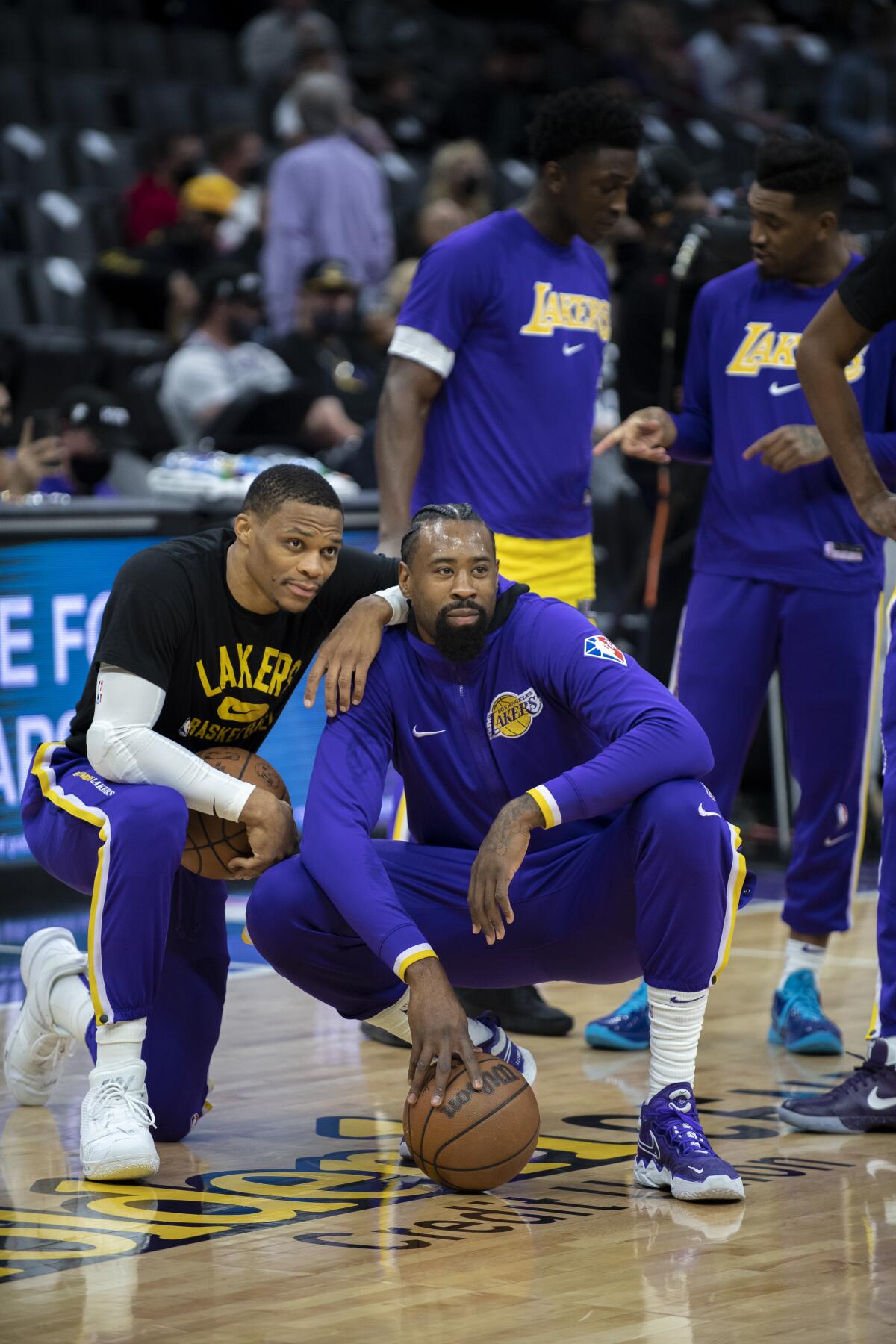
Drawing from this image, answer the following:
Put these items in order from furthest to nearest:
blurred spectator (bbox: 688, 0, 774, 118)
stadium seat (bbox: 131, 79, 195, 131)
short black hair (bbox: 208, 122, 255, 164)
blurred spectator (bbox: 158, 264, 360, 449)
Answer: blurred spectator (bbox: 688, 0, 774, 118) → stadium seat (bbox: 131, 79, 195, 131) → short black hair (bbox: 208, 122, 255, 164) → blurred spectator (bbox: 158, 264, 360, 449)

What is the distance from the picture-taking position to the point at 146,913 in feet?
13.2

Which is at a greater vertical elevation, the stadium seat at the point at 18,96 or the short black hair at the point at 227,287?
the stadium seat at the point at 18,96

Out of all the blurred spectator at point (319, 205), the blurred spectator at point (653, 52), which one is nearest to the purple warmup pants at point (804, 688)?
the blurred spectator at point (319, 205)

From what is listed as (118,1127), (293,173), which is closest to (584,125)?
(118,1127)

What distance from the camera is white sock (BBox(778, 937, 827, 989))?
5.37m

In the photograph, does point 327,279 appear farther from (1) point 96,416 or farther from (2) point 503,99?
(2) point 503,99

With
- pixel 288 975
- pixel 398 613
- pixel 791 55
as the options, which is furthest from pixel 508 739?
pixel 791 55

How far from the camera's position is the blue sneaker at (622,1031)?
17.3ft

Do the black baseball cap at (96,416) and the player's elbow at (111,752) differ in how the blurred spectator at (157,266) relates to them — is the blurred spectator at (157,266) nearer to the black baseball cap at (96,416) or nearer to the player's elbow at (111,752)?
the black baseball cap at (96,416)

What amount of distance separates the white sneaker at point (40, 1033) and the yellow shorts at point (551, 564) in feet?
4.93

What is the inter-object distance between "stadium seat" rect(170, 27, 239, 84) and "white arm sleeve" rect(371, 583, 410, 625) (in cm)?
1065

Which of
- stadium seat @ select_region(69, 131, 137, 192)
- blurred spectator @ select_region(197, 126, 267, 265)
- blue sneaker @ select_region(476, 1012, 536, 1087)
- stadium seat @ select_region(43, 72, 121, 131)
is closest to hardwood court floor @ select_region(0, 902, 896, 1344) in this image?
blue sneaker @ select_region(476, 1012, 536, 1087)

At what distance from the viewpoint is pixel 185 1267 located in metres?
3.40

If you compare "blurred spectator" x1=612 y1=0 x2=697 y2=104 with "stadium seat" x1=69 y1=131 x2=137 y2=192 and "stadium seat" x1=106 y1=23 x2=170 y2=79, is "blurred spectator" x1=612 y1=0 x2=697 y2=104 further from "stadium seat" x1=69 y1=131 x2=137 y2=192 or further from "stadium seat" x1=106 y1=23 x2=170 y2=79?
"stadium seat" x1=69 y1=131 x2=137 y2=192
